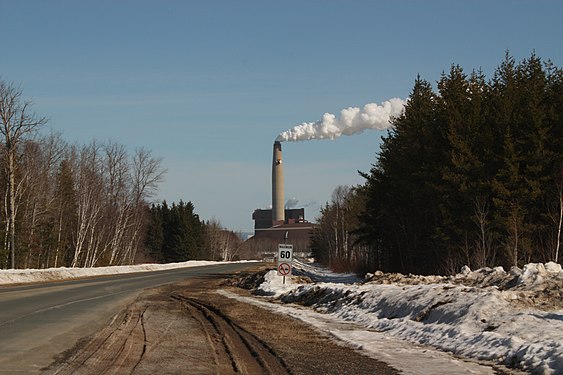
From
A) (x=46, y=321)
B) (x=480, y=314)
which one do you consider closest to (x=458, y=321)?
(x=480, y=314)

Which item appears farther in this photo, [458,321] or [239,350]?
[458,321]

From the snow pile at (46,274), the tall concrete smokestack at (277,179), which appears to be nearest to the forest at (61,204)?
the snow pile at (46,274)

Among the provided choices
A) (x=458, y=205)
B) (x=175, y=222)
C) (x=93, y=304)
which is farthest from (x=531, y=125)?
(x=175, y=222)

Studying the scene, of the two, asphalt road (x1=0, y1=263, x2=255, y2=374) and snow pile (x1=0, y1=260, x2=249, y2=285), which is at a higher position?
snow pile (x1=0, y1=260, x2=249, y2=285)

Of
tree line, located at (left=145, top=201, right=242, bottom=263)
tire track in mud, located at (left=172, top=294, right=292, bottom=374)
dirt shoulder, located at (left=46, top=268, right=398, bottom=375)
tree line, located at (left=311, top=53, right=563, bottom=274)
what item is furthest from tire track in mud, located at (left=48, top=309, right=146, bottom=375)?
tree line, located at (left=145, top=201, right=242, bottom=263)

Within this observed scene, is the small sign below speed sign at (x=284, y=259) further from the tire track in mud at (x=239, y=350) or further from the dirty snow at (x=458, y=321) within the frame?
the tire track in mud at (x=239, y=350)

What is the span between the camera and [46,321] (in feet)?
48.4

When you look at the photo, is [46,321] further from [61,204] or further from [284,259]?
[61,204]

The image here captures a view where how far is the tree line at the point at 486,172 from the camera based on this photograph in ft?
94.4

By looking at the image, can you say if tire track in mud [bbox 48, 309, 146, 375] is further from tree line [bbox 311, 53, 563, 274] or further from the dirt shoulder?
tree line [bbox 311, 53, 563, 274]

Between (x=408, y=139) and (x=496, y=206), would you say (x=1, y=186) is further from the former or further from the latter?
(x=496, y=206)

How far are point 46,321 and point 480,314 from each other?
10399 mm

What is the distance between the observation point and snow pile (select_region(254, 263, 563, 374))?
30.2 ft

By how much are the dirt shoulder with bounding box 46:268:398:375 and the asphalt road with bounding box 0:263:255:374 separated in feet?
1.39
